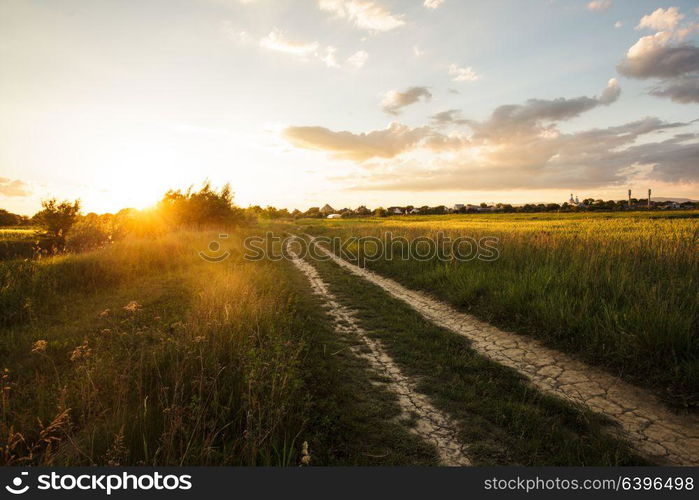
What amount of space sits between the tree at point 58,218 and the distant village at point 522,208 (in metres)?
92.1

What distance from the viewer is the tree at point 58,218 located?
21.0 m

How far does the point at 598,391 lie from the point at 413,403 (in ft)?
9.83

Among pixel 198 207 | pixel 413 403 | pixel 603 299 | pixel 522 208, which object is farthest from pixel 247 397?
pixel 522 208

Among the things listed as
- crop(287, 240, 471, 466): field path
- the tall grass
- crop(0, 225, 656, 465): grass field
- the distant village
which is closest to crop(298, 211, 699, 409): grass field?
crop(0, 225, 656, 465): grass field

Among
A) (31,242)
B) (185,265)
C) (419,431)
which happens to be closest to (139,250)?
(185,265)

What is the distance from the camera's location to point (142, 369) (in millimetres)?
5082

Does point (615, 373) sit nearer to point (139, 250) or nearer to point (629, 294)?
point (629, 294)

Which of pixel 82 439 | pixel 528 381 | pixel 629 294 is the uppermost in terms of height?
pixel 629 294

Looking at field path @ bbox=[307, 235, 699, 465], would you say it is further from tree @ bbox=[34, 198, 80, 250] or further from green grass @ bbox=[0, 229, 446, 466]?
tree @ bbox=[34, 198, 80, 250]

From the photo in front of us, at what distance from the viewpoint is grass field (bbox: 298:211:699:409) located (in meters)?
5.48

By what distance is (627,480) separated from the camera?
3.27 metres

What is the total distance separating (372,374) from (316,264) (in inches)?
531

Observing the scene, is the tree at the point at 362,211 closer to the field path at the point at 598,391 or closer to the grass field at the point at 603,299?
the grass field at the point at 603,299

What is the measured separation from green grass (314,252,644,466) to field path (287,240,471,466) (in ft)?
0.50
